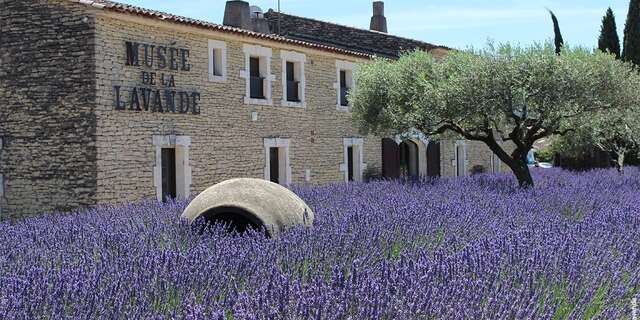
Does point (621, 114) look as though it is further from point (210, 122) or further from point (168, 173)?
point (168, 173)

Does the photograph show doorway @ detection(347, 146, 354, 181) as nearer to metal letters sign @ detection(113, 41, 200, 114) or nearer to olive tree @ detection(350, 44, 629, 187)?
olive tree @ detection(350, 44, 629, 187)

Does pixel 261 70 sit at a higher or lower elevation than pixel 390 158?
higher

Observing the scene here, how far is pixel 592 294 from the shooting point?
174 inches

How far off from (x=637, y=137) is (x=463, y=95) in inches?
276

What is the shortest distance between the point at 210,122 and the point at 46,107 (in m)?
3.45

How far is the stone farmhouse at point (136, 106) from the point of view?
44.6 ft

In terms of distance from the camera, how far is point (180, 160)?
15.3m

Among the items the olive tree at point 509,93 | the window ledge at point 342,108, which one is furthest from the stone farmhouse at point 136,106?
the olive tree at point 509,93

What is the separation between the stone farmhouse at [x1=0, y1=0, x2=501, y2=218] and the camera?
13.6 metres

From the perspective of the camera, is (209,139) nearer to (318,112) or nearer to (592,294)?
(318,112)

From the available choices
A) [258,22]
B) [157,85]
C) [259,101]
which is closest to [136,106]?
[157,85]

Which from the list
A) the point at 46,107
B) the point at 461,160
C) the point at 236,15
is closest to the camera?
the point at 46,107

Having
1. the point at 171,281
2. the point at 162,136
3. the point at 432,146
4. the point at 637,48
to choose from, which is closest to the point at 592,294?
the point at 171,281

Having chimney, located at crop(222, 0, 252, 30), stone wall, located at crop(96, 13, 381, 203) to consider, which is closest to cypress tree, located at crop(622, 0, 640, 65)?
stone wall, located at crop(96, 13, 381, 203)
